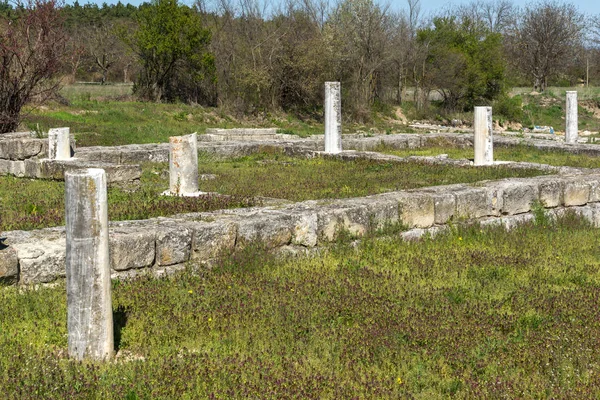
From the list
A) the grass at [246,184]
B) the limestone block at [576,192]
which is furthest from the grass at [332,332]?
the limestone block at [576,192]

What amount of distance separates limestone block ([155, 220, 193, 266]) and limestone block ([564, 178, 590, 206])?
21.2ft

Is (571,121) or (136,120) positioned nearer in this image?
(571,121)

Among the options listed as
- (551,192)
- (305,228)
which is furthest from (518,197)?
(305,228)

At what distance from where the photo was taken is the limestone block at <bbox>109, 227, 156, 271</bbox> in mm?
7500

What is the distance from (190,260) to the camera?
8.17 m

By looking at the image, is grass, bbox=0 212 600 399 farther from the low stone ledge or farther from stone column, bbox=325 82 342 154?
stone column, bbox=325 82 342 154

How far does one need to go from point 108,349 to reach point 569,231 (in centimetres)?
704

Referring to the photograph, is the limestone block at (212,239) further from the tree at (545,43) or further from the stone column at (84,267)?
the tree at (545,43)

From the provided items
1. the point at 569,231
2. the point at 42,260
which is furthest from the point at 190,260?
the point at 569,231

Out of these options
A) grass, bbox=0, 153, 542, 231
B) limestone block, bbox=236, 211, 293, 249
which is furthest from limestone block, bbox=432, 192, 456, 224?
limestone block, bbox=236, 211, 293, 249

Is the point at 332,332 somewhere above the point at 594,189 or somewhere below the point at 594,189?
below

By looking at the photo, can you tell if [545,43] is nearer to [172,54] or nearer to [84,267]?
[172,54]

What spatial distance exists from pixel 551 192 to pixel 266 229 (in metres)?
5.17

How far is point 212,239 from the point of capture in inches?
326
